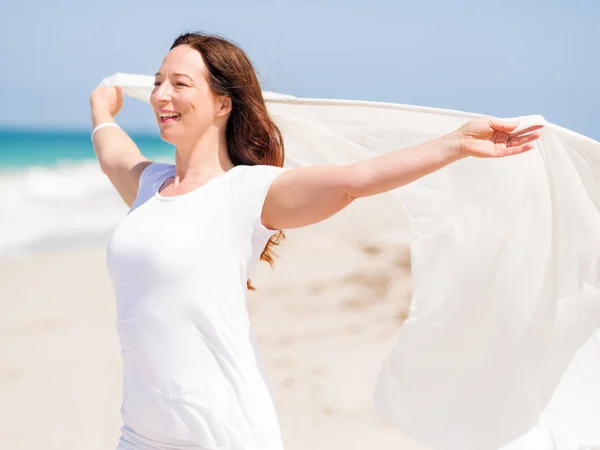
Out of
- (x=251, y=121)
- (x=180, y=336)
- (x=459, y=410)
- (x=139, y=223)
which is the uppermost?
(x=251, y=121)

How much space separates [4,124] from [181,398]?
5325 centimetres

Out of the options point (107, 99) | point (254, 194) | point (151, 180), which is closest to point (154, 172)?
point (151, 180)

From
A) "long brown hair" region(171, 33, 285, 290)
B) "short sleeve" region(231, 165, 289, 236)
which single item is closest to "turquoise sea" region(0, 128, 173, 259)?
"long brown hair" region(171, 33, 285, 290)

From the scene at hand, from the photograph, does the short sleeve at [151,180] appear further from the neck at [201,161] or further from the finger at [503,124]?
the finger at [503,124]

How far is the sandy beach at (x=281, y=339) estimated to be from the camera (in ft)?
20.1

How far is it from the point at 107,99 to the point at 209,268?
1.54 meters

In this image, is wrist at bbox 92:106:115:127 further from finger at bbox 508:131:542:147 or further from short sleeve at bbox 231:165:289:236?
finger at bbox 508:131:542:147

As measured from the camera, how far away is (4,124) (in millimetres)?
52406

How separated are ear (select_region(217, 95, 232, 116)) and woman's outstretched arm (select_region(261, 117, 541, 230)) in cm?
43

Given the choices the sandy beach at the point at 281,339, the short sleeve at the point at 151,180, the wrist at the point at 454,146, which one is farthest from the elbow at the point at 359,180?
the sandy beach at the point at 281,339

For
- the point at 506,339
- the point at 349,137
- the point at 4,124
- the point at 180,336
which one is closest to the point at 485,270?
the point at 506,339

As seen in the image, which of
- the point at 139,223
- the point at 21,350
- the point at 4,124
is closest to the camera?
the point at 139,223

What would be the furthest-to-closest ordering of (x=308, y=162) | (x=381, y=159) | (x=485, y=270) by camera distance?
(x=308, y=162) < (x=485, y=270) < (x=381, y=159)

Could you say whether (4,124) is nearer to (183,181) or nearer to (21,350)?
(21,350)
